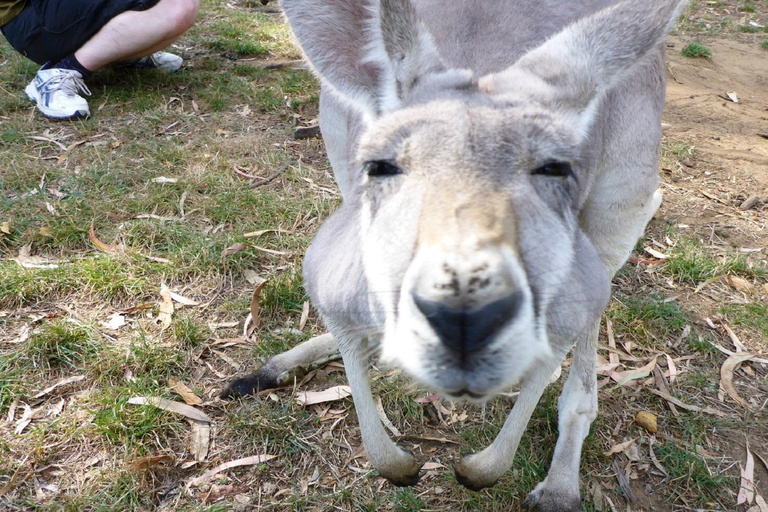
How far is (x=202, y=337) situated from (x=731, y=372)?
257 centimetres

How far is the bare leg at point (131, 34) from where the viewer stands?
14.5 ft

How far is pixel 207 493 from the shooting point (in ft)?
7.10

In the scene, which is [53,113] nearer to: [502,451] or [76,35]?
[76,35]

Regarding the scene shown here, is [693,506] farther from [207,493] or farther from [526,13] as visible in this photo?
[526,13]

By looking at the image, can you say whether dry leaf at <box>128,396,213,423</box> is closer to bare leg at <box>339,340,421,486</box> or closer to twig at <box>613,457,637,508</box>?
bare leg at <box>339,340,421,486</box>

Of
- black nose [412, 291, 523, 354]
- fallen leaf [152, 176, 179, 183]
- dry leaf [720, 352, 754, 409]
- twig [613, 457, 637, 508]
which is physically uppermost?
black nose [412, 291, 523, 354]

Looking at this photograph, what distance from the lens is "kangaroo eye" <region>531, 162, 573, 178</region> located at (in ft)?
4.95

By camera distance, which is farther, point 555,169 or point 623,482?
point 623,482

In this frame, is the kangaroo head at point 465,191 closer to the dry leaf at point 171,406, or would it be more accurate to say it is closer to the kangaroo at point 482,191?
the kangaroo at point 482,191

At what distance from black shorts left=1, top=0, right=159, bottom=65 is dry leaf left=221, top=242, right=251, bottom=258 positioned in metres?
2.45

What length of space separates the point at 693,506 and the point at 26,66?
18.4 feet

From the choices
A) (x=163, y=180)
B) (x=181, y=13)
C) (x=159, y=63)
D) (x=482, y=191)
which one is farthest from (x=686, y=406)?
(x=159, y=63)

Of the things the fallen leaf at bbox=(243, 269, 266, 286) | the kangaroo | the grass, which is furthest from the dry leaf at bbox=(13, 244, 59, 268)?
the kangaroo

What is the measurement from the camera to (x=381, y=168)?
1545mm
